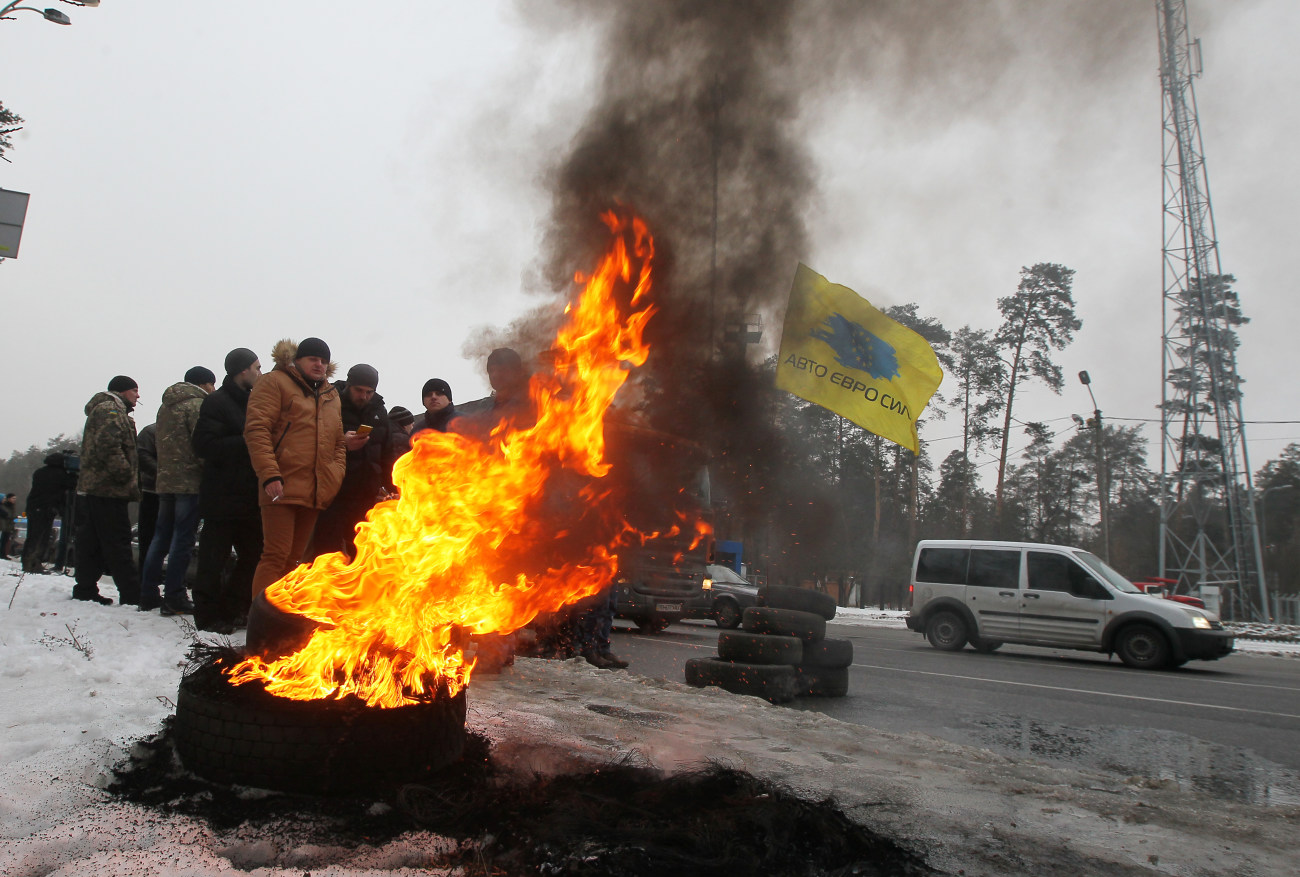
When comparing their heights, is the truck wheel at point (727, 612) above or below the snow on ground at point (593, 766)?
above

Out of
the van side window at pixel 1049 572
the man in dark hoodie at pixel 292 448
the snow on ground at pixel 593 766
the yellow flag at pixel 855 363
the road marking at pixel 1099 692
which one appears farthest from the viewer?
the van side window at pixel 1049 572

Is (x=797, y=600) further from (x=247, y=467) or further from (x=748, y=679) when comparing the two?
(x=247, y=467)

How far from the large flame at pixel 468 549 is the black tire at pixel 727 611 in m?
10.9

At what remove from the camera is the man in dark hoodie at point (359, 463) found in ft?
20.6

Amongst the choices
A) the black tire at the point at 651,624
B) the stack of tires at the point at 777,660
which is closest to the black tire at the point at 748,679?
the stack of tires at the point at 777,660

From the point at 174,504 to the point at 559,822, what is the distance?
555 cm

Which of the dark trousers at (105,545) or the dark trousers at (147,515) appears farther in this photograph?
the dark trousers at (147,515)

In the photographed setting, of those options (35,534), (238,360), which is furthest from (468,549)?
(35,534)

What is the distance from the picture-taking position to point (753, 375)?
11.4m

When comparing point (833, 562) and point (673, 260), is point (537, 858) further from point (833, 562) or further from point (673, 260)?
point (833, 562)

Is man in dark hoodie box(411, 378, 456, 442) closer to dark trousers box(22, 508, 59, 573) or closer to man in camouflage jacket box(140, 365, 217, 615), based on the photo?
man in camouflage jacket box(140, 365, 217, 615)

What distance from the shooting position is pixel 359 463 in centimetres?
630

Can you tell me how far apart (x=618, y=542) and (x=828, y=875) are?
3.76 metres

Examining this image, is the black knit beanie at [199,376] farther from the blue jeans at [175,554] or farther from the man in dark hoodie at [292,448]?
the man in dark hoodie at [292,448]
